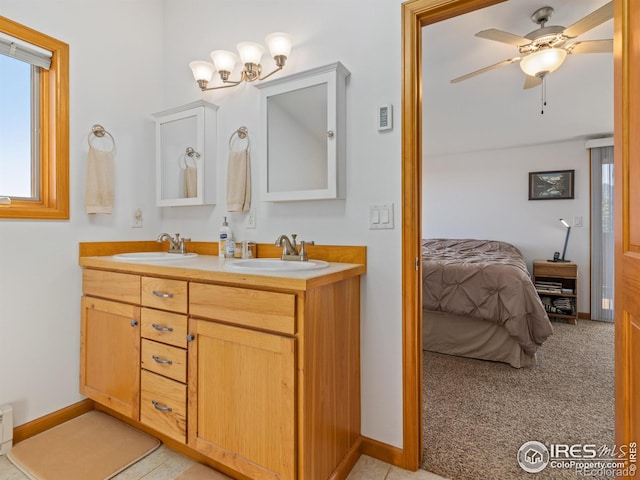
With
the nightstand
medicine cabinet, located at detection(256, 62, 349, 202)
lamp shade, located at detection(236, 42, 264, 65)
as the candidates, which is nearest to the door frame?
medicine cabinet, located at detection(256, 62, 349, 202)

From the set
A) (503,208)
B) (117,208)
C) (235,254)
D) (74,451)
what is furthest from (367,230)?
(503,208)

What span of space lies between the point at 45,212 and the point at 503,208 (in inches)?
201

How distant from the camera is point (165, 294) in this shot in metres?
1.47

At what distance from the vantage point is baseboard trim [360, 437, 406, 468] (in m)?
1.48

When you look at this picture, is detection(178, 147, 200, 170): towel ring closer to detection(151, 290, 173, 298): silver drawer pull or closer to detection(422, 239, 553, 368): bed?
detection(151, 290, 173, 298): silver drawer pull

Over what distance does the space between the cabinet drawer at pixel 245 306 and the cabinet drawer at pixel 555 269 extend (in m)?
4.09

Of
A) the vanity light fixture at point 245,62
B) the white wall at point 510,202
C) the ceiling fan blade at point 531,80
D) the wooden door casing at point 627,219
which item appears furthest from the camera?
the white wall at point 510,202

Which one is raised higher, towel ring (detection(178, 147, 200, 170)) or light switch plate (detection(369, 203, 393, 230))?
towel ring (detection(178, 147, 200, 170))

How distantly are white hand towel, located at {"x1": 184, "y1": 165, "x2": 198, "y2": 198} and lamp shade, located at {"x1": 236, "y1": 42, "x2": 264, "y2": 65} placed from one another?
0.74 metres

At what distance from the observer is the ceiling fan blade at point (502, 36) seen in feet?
6.27

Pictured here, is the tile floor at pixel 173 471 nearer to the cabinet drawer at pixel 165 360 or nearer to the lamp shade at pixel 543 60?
the cabinet drawer at pixel 165 360

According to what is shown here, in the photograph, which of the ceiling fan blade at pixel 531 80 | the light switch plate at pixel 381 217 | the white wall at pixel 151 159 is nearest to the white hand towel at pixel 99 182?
the white wall at pixel 151 159

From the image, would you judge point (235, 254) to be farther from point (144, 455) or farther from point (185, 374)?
point (144, 455)

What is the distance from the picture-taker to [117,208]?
2104mm
